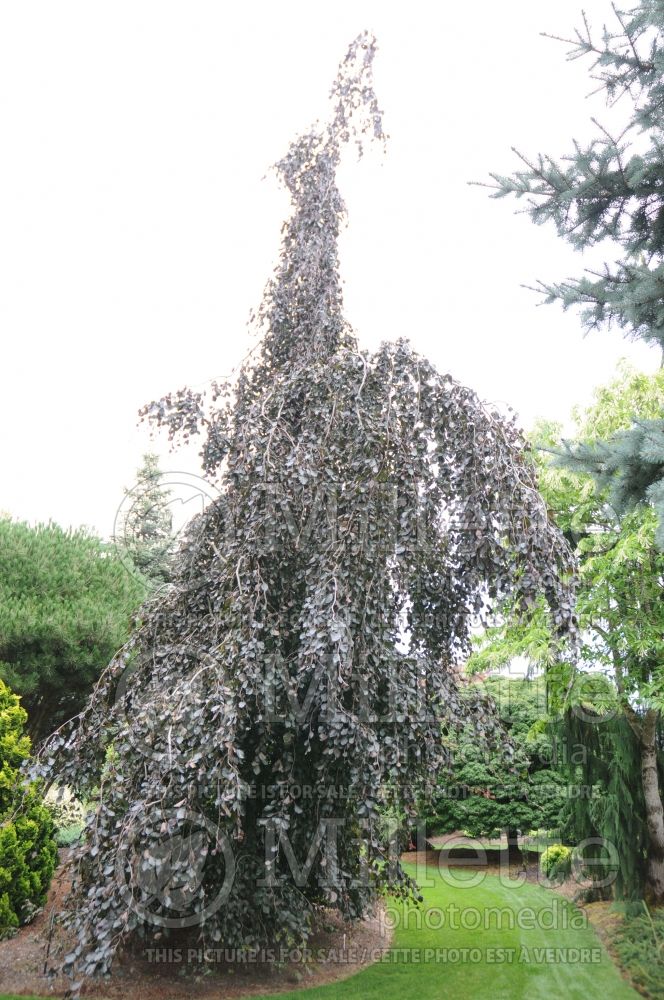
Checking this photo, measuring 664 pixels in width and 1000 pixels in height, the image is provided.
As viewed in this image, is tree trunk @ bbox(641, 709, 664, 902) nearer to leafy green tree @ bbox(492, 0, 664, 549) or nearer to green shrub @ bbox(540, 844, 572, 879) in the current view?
green shrub @ bbox(540, 844, 572, 879)

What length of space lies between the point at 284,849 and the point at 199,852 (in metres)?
0.84

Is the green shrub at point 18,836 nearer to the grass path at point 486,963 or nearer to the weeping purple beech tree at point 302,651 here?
the weeping purple beech tree at point 302,651

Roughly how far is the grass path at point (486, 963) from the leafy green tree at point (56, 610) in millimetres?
3460

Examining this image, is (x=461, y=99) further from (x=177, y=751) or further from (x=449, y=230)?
(x=177, y=751)

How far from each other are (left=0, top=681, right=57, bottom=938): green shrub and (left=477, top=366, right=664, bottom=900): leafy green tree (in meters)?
3.72

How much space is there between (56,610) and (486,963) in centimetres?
471

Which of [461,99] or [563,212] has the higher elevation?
[461,99]

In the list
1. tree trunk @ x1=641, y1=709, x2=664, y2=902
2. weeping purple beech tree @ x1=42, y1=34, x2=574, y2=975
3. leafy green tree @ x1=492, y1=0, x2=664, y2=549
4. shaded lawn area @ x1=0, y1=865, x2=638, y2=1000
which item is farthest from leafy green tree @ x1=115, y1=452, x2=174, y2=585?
leafy green tree @ x1=492, y1=0, x2=664, y2=549

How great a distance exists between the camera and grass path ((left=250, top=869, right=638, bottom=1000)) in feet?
12.6

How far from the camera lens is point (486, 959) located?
4.38 metres

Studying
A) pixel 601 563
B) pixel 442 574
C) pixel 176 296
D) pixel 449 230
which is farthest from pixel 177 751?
pixel 176 296

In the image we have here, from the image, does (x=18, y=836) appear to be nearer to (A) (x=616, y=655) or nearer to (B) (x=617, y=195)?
(B) (x=617, y=195)

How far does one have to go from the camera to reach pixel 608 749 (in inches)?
241

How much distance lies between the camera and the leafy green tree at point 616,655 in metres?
5.62
